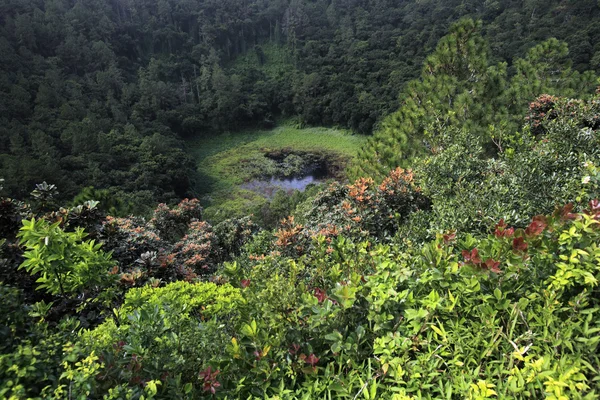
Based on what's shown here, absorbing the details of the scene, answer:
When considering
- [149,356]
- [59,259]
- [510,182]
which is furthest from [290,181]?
[149,356]

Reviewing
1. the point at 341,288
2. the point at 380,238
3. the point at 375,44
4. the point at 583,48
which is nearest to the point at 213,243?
the point at 380,238

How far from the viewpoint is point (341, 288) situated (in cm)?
152

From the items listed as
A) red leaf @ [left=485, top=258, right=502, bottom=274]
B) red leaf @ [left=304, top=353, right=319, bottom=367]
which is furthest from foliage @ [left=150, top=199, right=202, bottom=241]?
red leaf @ [left=485, top=258, right=502, bottom=274]

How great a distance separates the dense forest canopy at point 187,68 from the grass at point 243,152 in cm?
132

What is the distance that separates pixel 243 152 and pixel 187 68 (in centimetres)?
1525

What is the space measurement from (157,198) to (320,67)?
24237mm

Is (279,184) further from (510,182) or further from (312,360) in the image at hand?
(312,360)

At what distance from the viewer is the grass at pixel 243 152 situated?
17.9m

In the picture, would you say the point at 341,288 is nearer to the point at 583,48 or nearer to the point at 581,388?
the point at 581,388

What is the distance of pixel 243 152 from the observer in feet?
79.0

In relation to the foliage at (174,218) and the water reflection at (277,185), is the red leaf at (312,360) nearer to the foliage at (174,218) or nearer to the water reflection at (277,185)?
the foliage at (174,218)

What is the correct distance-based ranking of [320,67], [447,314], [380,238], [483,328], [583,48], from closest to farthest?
[483,328], [447,314], [380,238], [583,48], [320,67]

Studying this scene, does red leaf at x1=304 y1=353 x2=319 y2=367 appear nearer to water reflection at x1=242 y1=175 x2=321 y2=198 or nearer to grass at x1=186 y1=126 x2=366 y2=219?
grass at x1=186 y1=126 x2=366 y2=219

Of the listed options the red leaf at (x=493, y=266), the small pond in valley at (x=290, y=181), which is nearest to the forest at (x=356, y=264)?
the red leaf at (x=493, y=266)
